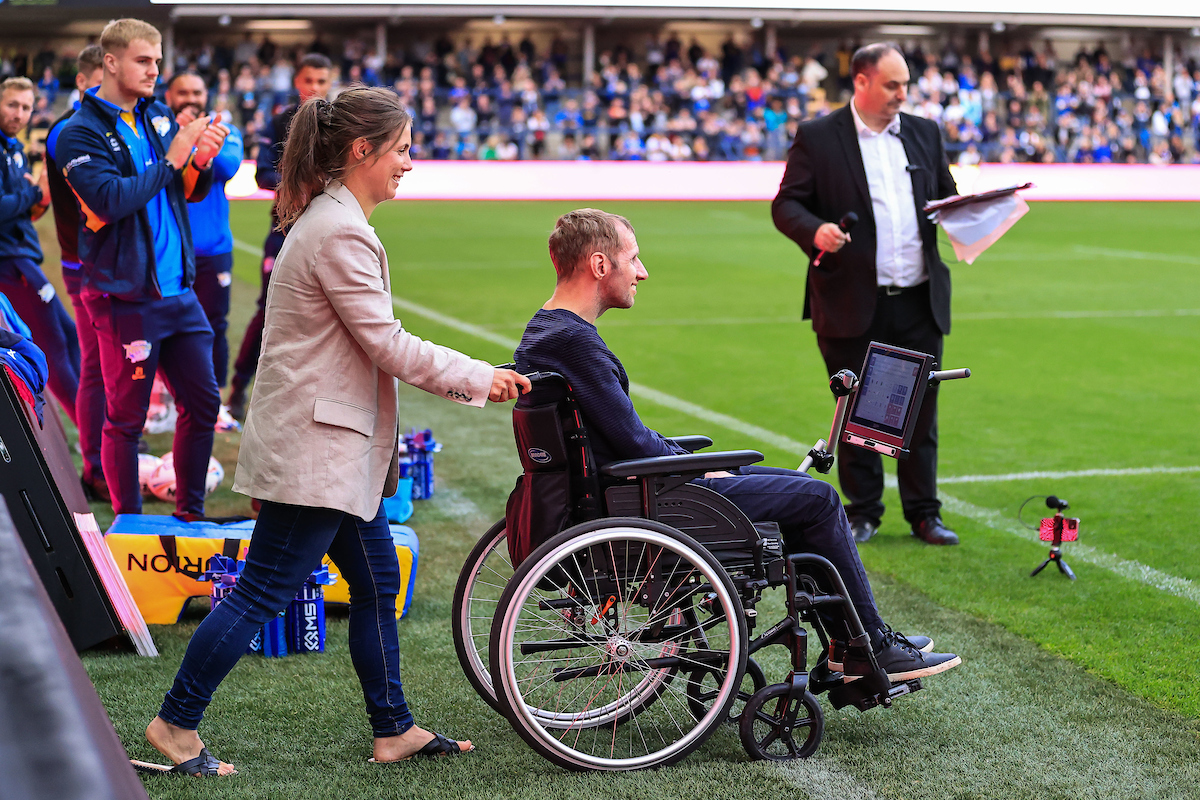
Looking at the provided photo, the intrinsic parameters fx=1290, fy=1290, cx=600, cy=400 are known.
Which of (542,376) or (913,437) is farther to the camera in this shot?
(913,437)

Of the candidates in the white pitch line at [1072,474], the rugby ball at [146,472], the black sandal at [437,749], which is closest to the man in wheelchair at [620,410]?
the black sandal at [437,749]

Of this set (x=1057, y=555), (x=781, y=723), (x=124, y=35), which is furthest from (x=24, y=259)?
(x=1057, y=555)

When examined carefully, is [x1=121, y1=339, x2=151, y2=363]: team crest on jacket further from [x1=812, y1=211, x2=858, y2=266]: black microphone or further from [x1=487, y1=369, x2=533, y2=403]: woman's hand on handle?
[x1=812, y1=211, x2=858, y2=266]: black microphone

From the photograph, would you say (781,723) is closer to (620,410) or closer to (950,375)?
(620,410)

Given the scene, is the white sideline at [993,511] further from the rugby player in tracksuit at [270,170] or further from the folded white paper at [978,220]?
the rugby player in tracksuit at [270,170]

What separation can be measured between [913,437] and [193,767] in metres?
3.34

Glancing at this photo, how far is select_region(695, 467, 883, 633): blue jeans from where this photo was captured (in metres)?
3.27

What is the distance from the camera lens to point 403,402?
868 cm

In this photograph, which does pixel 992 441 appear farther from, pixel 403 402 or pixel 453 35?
pixel 453 35

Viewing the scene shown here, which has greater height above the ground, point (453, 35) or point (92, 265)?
point (453, 35)

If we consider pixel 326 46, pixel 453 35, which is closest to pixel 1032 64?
pixel 453 35

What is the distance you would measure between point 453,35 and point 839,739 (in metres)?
43.2

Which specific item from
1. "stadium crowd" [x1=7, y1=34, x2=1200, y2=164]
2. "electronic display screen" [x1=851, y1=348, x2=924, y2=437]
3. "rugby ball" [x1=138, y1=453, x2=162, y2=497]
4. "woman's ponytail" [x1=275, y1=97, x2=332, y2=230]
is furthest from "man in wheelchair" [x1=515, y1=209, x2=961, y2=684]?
"stadium crowd" [x1=7, y1=34, x2=1200, y2=164]

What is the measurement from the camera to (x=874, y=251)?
5316 mm
